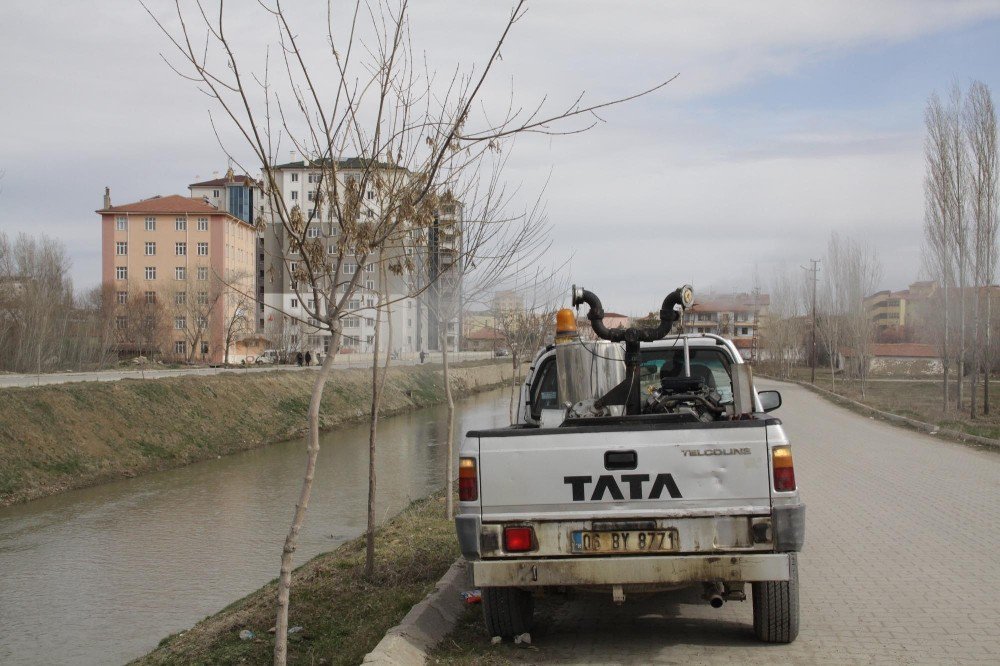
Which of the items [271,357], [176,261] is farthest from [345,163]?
[176,261]

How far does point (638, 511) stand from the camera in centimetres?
503

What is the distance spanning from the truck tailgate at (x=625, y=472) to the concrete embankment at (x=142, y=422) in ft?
53.9

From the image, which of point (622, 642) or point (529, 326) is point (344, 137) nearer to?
point (622, 642)

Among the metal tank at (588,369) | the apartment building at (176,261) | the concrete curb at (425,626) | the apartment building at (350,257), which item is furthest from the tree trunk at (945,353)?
the apartment building at (176,261)

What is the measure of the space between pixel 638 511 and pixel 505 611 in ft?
3.86

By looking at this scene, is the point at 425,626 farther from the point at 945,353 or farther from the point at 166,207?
the point at 166,207

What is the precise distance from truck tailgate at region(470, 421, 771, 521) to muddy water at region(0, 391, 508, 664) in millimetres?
4839

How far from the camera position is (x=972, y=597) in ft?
21.6

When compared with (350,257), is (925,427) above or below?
below

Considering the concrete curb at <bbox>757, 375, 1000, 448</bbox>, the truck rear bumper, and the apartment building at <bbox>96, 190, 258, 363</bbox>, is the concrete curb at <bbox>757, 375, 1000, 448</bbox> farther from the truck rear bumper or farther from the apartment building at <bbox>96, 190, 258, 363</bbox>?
the apartment building at <bbox>96, 190, 258, 363</bbox>

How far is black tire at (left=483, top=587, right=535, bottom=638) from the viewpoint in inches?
219

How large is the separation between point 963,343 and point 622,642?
33.7 m

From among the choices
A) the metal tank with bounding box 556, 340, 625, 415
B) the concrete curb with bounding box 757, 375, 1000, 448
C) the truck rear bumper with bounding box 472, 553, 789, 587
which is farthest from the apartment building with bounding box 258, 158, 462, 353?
the concrete curb with bounding box 757, 375, 1000, 448

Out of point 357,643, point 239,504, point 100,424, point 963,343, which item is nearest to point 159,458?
point 100,424
